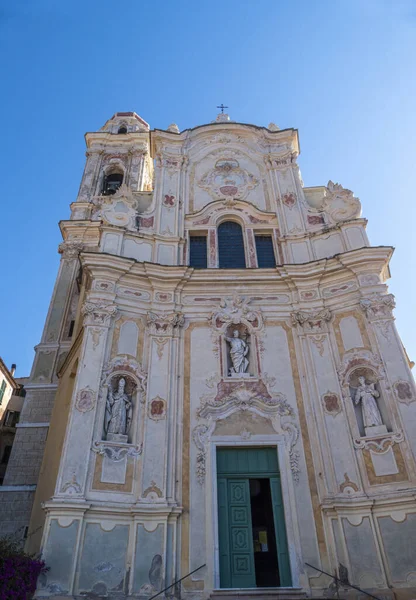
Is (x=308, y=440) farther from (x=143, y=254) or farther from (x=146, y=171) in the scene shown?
(x=146, y=171)

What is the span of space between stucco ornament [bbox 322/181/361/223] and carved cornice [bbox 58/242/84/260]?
30.8 ft

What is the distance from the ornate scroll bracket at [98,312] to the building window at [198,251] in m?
3.31

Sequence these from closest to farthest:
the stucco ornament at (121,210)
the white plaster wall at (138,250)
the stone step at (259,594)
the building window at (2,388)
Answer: the stone step at (259,594), the white plaster wall at (138,250), the stucco ornament at (121,210), the building window at (2,388)

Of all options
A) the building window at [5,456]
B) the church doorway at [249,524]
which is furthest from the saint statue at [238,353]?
the building window at [5,456]

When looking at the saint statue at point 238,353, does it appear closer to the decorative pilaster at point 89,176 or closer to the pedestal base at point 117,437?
the pedestal base at point 117,437

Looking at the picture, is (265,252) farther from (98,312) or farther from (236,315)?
(98,312)

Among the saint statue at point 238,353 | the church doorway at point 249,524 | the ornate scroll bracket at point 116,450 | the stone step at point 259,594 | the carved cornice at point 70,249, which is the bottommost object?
the stone step at point 259,594

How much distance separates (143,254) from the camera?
567 inches

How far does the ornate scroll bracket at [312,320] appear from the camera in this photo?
12859 millimetres

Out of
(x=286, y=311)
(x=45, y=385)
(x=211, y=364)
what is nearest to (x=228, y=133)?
(x=286, y=311)

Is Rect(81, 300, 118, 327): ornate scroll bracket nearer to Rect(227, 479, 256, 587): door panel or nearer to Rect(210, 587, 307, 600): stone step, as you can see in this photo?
Rect(227, 479, 256, 587): door panel

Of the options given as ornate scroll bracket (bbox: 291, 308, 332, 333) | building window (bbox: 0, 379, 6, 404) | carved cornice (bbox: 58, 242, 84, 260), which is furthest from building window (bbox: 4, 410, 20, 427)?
ornate scroll bracket (bbox: 291, 308, 332, 333)

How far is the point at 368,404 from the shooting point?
11203 mm

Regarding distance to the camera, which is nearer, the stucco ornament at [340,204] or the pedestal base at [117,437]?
the pedestal base at [117,437]
